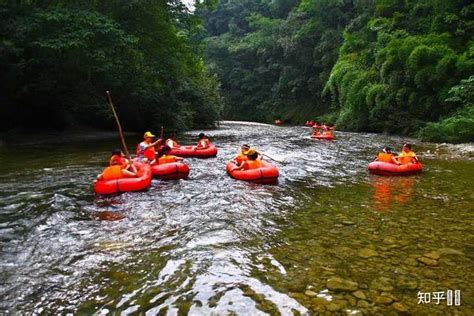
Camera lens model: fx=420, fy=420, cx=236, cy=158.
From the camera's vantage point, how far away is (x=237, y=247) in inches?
195

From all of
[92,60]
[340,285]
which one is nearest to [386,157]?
[340,285]

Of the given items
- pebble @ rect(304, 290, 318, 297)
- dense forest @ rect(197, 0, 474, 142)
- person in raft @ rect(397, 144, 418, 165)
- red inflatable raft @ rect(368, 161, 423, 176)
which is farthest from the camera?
dense forest @ rect(197, 0, 474, 142)

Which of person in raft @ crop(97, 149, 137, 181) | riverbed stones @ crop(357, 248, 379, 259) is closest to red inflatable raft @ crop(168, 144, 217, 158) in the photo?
person in raft @ crop(97, 149, 137, 181)

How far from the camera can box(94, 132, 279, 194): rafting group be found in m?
7.66

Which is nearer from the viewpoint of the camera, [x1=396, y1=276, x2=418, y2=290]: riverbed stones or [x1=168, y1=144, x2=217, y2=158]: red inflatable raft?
[x1=396, y1=276, x2=418, y2=290]: riverbed stones

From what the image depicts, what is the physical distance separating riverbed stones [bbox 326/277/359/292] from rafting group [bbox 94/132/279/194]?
15.6ft

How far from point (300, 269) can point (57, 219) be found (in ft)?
12.2

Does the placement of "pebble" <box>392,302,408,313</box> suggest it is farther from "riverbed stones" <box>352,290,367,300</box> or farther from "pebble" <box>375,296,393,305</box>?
"riverbed stones" <box>352,290,367,300</box>

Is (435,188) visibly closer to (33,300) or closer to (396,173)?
(396,173)

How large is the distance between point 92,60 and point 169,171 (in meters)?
8.36

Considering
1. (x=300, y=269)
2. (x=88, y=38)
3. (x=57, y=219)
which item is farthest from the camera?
(x=88, y=38)

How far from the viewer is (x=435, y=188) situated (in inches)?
329

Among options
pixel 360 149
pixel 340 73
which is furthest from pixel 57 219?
pixel 340 73

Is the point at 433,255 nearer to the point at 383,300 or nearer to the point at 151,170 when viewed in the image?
the point at 383,300
